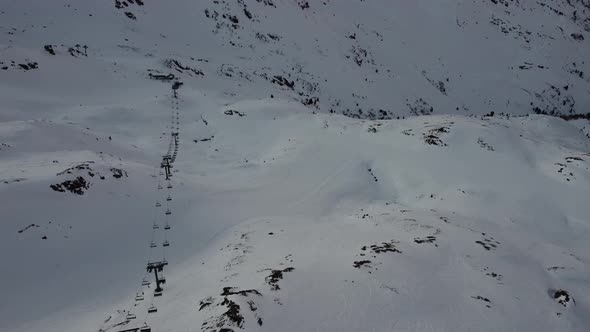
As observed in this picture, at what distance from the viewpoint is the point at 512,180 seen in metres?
20.0

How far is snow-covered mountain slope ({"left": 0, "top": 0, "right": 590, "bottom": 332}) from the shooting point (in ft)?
34.0

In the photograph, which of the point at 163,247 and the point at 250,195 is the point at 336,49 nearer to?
the point at 250,195

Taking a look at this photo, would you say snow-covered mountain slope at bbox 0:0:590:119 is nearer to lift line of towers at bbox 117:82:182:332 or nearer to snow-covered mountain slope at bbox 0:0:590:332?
snow-covered mountain slope at bbox 0:0:590:332

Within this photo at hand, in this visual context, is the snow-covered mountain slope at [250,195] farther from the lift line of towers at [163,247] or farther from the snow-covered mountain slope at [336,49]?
the snow-covered mountain slope at [336,49]

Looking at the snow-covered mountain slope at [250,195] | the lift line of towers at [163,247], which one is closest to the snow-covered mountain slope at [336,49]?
the snow-covered mountain slope at [250,195]

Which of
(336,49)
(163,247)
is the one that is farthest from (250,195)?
(336,49)

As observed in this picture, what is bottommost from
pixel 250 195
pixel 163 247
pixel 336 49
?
pixel 163 247

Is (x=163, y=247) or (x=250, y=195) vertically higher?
(x=250, y=195)

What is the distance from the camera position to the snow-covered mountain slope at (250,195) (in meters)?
10.4

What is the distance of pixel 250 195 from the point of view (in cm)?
1927

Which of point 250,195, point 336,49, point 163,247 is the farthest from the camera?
point 336,49

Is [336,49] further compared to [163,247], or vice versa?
[336,49]

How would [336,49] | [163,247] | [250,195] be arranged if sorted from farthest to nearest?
1. [336,49]
2. [250,195]
3. [163,247]

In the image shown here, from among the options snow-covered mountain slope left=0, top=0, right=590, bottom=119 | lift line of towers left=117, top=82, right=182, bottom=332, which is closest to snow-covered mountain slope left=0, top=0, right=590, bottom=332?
lift line of towers left=117, top=82, right=182, bottom=332
